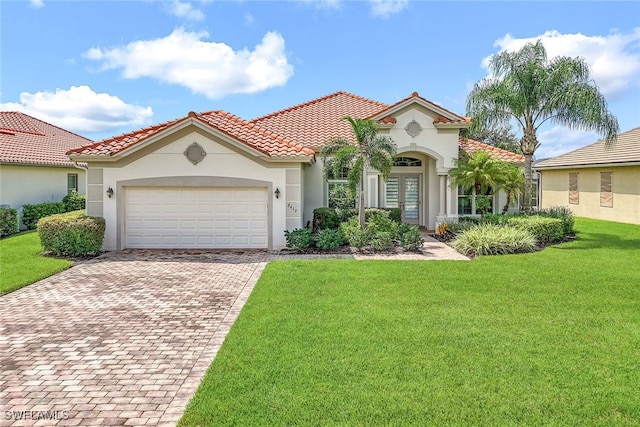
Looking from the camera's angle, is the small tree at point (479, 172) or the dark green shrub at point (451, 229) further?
the small tree at point (479, 172)

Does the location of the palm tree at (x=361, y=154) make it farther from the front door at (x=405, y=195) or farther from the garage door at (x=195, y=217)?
the front door at (x=405, y=195)

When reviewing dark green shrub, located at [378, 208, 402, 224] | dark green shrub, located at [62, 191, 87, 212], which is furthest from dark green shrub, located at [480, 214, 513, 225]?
dark green shrub, located at [62, 191, 87, 212]

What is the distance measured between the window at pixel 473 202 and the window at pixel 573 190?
472 inches

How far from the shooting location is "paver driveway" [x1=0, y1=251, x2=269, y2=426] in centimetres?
446

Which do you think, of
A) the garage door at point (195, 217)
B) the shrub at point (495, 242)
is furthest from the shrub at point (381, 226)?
the garage door at point (195, 217)

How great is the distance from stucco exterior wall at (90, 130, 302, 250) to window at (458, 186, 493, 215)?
352 inches

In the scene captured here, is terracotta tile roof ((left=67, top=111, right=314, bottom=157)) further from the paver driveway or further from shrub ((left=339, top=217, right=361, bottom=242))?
the paver driveway

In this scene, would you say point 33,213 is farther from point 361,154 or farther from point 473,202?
point 473,202

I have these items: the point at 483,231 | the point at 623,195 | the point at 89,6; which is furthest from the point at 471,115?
the point at 89,6

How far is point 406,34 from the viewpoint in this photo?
1591cm

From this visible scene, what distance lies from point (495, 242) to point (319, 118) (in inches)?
451

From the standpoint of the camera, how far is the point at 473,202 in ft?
64.9

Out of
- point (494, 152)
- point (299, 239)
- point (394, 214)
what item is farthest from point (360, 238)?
point (494, 152)

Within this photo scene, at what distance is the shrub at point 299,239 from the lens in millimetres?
14263
